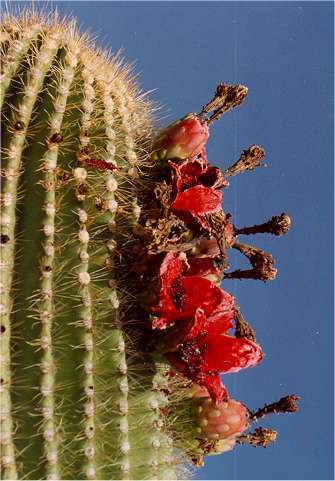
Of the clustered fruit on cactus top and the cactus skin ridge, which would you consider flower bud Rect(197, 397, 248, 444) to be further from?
the cactus skin ridge

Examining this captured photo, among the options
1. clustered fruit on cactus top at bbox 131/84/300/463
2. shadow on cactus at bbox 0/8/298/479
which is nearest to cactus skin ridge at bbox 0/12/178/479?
shadow on cactus at bbox 0/8/298/479

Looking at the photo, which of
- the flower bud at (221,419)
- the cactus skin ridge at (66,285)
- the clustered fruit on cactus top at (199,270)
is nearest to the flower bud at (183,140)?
the clustered fruit on cactus top at (199,270)

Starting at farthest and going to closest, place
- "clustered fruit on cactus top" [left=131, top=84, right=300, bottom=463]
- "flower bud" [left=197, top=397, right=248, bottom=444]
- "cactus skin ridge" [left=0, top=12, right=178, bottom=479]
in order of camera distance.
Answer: "flower bud" [left=197, top=397, right=248, bottom=444], "clustered fruit on cactus top" [left=131, top=84, right=300, bottom=463], "cactus skin ridge" [left=0, top=12, right=178, bottom=479]

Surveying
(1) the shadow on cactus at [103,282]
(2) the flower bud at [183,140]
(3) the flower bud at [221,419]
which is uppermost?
(2) the flower bud at [183,140]

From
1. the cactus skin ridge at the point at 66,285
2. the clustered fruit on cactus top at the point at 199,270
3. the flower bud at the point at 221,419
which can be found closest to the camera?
the cactus skin ridge at the point at 66,285

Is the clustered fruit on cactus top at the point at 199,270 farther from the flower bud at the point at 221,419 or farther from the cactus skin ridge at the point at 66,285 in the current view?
the cactus skin ridge at the point at 66,285

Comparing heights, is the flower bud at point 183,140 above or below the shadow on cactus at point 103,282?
above

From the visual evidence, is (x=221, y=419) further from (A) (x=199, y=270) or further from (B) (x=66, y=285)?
(B) (x=66, y=285)

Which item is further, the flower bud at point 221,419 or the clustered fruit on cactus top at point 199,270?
the flower bud at point 221,419
